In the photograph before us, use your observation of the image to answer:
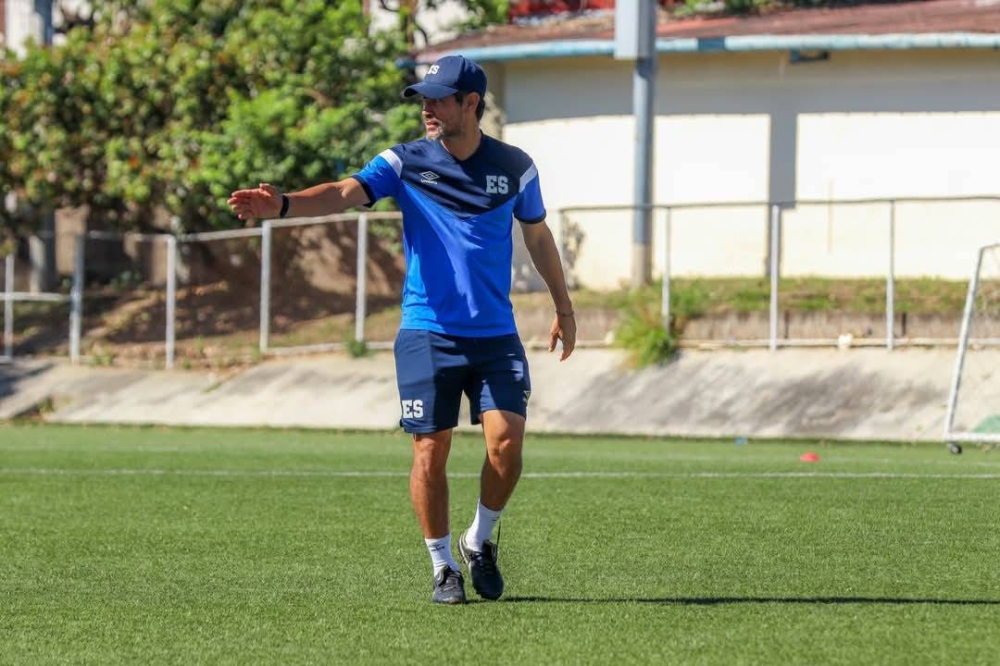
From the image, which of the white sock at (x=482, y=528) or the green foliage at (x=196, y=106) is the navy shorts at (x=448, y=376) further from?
the green foliage at (x=196, y=106)

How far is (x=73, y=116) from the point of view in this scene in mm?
28297

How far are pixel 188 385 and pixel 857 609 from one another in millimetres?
18240

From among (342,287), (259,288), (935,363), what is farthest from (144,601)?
(259,288)

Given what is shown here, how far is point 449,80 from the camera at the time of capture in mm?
7953

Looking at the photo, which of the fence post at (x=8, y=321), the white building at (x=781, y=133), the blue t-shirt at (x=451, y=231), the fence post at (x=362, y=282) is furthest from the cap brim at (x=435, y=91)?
the fence post at (x=8, y=321)

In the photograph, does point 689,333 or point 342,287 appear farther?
point 342,287

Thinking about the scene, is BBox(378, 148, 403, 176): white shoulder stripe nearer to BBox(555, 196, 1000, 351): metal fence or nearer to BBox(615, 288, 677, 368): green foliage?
BBox(555, 196, 1000, 351): metal fence

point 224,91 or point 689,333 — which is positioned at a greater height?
point 224,91

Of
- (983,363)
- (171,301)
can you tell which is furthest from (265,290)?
(983,363)

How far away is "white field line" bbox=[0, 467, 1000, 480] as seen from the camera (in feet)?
44.5

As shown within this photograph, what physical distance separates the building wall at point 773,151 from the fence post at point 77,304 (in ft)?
21.3

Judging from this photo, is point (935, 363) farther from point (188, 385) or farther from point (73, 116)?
point (73, 116)

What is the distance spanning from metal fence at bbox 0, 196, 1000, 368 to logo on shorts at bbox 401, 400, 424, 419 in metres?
14.0

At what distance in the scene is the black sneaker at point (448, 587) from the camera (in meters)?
7.88
